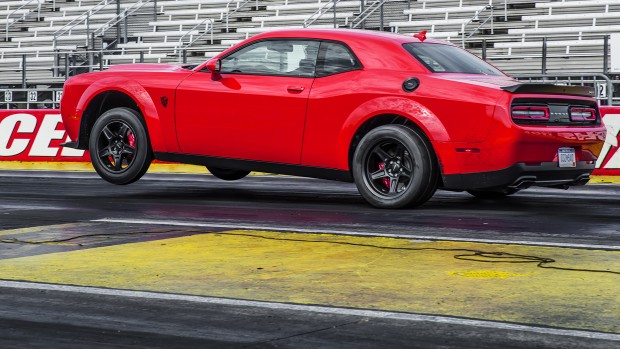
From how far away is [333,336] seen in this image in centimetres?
492

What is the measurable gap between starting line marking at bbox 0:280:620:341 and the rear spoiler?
4.49 m

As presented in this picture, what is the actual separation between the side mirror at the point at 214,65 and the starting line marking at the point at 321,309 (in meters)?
4.73

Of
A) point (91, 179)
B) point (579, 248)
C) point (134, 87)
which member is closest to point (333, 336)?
point (579, 248)

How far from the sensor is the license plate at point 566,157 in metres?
9.82

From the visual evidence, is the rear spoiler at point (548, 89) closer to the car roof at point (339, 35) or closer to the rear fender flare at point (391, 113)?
the rear fender flare at point (391, 113)

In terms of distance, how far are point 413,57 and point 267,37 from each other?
145 cm

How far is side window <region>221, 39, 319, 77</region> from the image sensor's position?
10672mm

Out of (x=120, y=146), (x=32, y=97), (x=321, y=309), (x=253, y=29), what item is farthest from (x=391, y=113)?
(x=253, y=29)

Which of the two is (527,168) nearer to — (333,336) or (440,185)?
(440,185)

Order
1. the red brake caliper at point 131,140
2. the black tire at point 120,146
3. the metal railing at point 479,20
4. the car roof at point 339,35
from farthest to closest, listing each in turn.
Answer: the metal railing at point 479,20 < the red brake caliper at point 131,140 < the black tire at point 120,146 < the car roof at point 339,35

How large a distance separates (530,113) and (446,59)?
4.23ft

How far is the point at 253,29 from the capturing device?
28.6m

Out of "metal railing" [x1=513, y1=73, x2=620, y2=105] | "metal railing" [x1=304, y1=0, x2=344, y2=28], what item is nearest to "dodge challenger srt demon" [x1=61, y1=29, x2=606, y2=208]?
"metal railing" [x1=513, y1=73, x2=620, y2=105]

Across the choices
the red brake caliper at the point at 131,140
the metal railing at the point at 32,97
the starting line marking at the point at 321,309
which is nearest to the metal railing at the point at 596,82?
the red brake caliper at the point at 131,140
